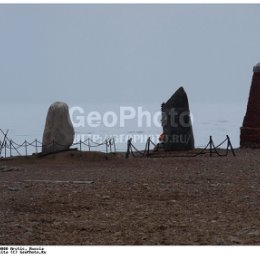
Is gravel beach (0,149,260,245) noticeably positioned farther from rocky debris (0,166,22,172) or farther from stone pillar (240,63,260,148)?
stone pillar (240,63,260,148)

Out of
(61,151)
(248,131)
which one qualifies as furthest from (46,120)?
(248,131)

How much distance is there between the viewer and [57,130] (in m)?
19.8

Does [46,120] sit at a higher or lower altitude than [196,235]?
higher

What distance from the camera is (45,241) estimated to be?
6.76m

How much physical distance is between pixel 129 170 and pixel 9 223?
7.75 metres

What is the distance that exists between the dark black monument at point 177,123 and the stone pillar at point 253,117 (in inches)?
129

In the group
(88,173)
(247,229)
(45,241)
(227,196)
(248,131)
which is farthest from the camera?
(248,131)

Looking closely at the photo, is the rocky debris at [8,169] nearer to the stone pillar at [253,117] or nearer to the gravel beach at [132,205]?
the gravel beach at [132,205]

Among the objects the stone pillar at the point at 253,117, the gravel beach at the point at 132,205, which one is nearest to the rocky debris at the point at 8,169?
the gravel beach at the point at 132,205

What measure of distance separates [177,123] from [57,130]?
17.6 ft

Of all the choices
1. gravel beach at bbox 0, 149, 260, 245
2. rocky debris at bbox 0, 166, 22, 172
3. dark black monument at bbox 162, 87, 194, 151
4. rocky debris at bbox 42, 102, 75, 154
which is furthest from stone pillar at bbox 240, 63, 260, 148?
rocky debris at bbox 0, 166, 22, 172

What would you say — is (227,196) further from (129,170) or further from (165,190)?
(129,170)

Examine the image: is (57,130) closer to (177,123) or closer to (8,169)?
(8,169)

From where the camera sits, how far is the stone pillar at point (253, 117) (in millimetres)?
24156
